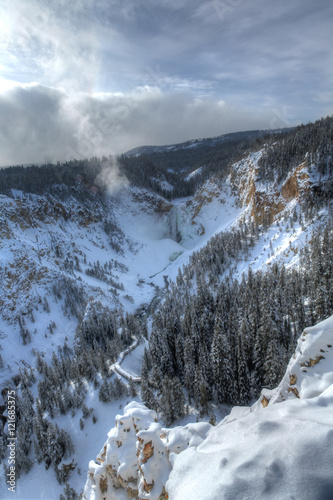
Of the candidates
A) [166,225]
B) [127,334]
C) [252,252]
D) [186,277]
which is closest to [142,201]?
[166,225]

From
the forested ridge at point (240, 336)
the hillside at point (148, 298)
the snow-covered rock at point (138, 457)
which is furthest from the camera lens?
the hillside at point (148, 298)

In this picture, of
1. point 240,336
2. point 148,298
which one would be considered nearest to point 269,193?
point 148,298

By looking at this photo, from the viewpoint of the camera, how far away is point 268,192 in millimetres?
119438

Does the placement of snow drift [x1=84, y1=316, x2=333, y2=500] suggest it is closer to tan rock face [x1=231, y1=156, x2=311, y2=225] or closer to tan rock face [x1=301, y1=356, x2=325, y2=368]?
tan rock face [x1=301, y1=356, x2=325, y2=368]

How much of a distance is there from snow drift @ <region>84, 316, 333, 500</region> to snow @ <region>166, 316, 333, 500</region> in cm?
3

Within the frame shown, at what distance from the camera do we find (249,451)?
9695 mm

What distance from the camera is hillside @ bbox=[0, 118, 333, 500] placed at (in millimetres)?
47750

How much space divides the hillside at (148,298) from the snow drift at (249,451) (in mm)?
3856

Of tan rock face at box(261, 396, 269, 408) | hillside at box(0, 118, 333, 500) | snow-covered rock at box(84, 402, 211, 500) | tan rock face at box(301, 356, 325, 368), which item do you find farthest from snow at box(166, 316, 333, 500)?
hillside at box(0, 118, 333, 500)

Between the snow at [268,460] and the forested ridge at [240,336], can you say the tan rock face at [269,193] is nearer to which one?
the forested ridge at [240,336]

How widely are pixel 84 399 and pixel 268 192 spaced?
108890 millimetres

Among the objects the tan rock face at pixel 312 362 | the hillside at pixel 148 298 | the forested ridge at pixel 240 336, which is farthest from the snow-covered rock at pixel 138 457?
the forested ridge at pixel 240 336

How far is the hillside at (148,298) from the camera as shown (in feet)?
157

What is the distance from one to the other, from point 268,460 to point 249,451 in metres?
1.08
